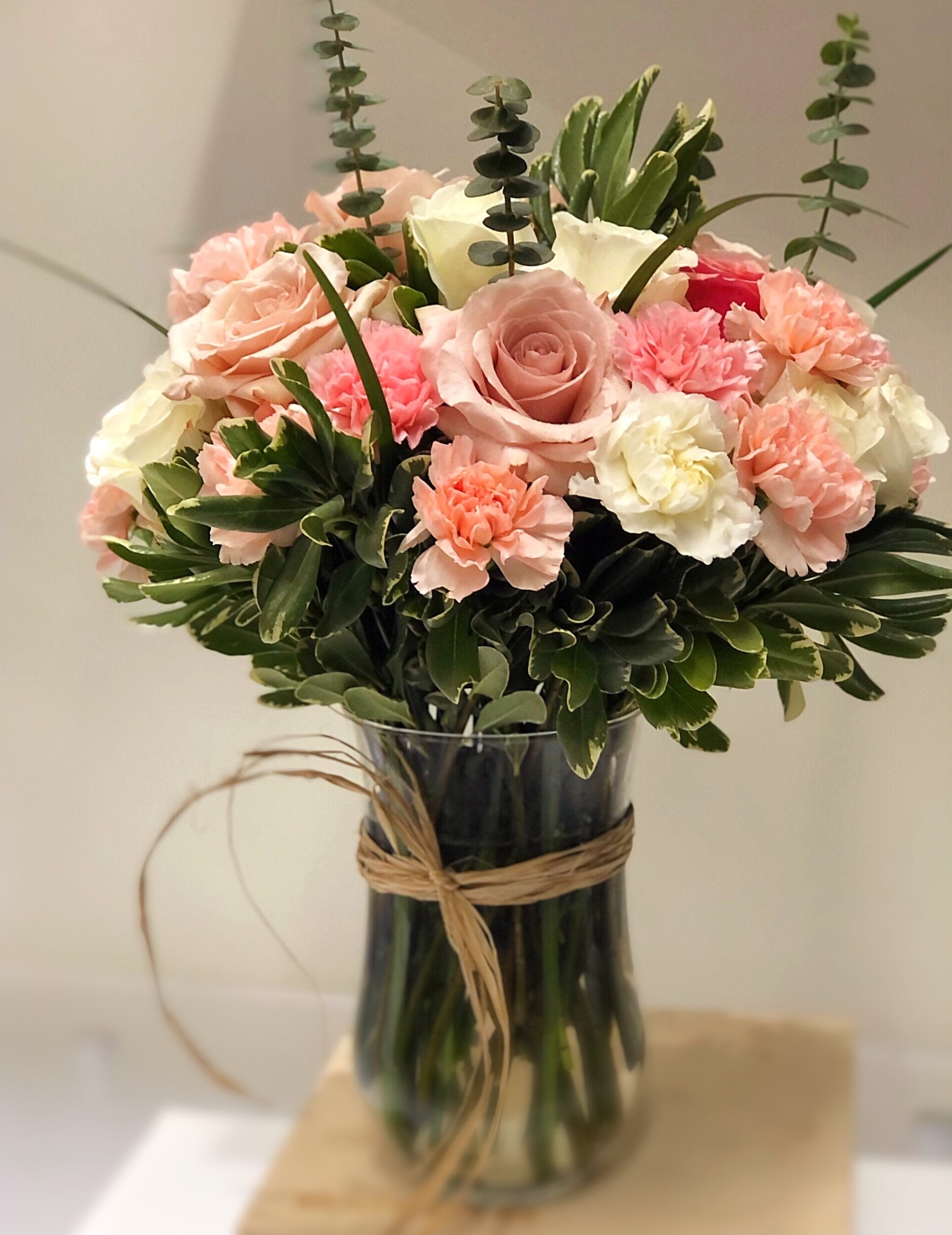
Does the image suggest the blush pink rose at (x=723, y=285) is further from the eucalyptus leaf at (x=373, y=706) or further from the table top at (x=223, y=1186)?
the table top at (x=223, y=1186)

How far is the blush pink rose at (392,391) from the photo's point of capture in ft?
1.70

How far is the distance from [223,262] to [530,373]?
7.5 inches

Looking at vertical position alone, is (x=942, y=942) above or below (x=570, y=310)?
below

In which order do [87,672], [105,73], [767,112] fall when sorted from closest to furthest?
[767,112], [105,73], [87,672]

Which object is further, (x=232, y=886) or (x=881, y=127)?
(x=232, y=886)

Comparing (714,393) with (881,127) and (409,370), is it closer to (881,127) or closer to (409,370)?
(409,370)

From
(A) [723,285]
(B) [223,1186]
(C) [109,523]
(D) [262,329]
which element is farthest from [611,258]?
(B) [223,1186]

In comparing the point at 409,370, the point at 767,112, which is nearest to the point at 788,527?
the point at 409,370

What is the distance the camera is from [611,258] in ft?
1.81

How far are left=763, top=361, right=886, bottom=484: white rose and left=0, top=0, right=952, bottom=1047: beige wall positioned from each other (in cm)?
32

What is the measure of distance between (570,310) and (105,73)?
0.62 m

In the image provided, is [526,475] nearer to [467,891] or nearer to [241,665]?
[467,891]

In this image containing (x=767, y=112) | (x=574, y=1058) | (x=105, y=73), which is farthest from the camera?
(x=105, y=73)

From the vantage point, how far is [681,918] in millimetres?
992
